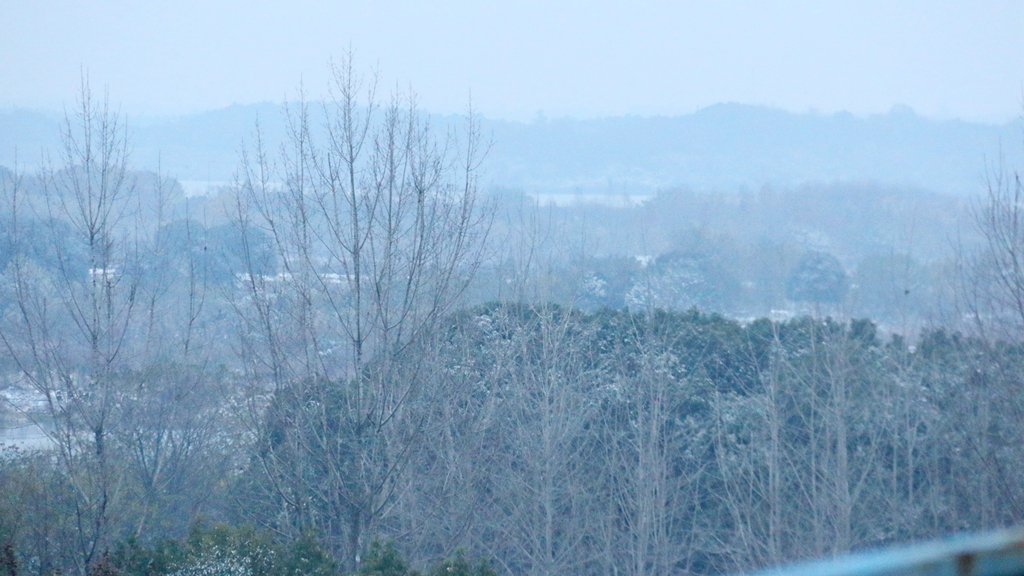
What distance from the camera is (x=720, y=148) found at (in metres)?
27.0

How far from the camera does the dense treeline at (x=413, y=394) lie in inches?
320

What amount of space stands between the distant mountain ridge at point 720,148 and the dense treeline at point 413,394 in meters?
7.04

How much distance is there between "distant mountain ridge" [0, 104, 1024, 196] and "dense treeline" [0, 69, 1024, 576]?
7.04 m

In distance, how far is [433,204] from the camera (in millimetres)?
8266

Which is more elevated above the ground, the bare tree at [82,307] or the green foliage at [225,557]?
the bare tree at [82,307]

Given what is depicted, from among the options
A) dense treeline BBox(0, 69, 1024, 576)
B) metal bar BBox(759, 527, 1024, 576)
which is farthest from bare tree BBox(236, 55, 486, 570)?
metal bar BBox(759, 527, 1024, 576)

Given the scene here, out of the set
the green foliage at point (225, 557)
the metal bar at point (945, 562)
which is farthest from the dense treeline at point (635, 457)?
the metal bar at point (945, 562)

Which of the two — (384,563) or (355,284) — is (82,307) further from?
(384,563)

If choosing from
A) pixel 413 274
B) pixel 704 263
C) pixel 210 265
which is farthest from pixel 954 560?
pixel 704 263

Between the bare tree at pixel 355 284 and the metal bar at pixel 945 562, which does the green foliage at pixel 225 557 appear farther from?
the metal bar at pixel 945 562

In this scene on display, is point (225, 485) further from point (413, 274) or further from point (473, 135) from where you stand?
point (473, 135)

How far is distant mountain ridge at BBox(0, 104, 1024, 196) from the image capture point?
65.7 feet

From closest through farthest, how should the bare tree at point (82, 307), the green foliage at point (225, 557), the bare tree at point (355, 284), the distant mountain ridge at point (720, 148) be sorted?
the green foliage at point (225, 557), the bare tree at point (355, 284), the bare tree at point (82, 307), the distant mountain ridge at point (720, 148)

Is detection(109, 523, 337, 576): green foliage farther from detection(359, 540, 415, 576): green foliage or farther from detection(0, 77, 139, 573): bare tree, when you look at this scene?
detection(0, 77, 139, 573): bare tree
